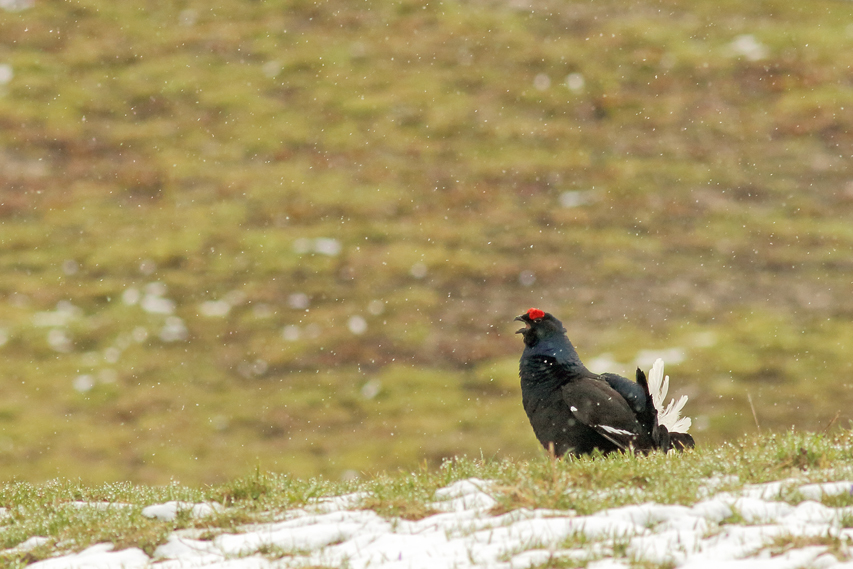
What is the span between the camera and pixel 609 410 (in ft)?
29.4

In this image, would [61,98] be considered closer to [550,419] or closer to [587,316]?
[587,316]

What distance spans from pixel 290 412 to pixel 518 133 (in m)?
20.3

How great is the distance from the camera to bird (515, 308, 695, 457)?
8.94 metres

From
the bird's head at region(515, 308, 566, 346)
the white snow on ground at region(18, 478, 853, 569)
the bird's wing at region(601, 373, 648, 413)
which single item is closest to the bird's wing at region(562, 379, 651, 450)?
the bird's wing at region(601, 373, 648, 413)

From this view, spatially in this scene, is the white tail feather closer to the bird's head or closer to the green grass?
the bird's head

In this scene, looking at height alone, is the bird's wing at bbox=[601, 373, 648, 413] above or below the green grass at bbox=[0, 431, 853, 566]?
above

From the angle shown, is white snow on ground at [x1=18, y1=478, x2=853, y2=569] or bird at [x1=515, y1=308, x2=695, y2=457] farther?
bird at [x1=515, y1=308, x2=695, y2=457]

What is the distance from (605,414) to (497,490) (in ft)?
9.33

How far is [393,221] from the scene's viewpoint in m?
35.0

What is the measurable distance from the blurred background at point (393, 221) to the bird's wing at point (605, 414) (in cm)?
917

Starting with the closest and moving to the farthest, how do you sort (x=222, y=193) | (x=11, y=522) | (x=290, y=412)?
(x=11, y=522) → (x=290, y=412) → (x=222, y=193)

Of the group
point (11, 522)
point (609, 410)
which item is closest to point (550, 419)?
point (609, 410)

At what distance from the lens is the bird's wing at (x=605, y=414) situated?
8844mm

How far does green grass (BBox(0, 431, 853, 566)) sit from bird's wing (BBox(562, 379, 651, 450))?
142 cm
